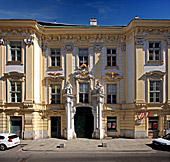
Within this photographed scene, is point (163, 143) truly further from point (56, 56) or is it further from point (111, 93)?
point (56, 56)

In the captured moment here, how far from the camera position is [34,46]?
21125mm

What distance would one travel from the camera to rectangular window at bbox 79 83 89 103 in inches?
868

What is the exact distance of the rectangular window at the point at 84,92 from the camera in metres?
22.0

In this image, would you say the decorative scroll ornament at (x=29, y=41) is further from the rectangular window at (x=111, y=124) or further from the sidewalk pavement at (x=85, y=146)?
the rectangular window at (x=111, y=124)

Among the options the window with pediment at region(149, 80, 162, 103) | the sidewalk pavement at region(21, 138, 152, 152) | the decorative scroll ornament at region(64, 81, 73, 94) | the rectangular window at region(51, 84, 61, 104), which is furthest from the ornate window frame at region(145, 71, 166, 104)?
the rectangular window at region(51, 84, 61, 104)

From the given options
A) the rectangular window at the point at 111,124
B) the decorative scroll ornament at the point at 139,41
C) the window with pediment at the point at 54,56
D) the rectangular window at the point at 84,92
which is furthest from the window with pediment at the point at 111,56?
the rectangular window at the point at 111,124

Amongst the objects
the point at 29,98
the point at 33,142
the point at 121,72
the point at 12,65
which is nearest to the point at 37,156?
the point at 33,142

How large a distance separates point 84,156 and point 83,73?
969cm

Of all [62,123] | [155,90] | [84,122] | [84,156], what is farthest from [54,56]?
[84,156]

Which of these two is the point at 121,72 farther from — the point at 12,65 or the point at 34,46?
the point at 12,65

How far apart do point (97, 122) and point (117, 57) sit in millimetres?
7307

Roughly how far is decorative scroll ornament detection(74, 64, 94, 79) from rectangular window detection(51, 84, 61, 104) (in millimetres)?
2375

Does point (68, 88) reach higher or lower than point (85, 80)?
lower

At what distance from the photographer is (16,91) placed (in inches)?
826
